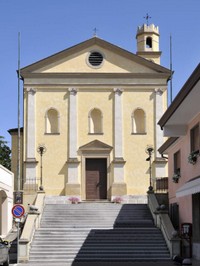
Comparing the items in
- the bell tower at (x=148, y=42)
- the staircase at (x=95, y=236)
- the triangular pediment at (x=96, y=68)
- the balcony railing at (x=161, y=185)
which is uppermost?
the bell tower at (x=148, y=42)

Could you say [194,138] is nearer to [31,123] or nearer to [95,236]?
[95,236]

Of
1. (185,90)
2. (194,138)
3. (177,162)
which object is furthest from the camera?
(177,162)

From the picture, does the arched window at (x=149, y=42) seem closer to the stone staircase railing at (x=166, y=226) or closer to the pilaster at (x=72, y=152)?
the pilaster at (x=72, y=152)

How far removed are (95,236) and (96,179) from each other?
1251cm

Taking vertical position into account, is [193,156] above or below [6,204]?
above

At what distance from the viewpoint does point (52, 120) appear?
39.5m

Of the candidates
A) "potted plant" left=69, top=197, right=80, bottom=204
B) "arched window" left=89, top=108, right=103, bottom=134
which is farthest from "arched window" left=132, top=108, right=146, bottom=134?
"potted plant" left=69, top=197, right=80, bottom=204

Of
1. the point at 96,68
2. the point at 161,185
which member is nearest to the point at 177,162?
the point at 161,185

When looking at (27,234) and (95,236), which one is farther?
(95,236)

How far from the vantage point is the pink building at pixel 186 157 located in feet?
67.0

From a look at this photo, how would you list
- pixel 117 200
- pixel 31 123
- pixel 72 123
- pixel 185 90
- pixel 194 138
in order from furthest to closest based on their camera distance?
pixel 72 123 → pixel 31 123 → pixel 117 200 → pixel 194 138 → pixel 185 90

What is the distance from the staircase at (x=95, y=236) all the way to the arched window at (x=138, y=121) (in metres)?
7.70

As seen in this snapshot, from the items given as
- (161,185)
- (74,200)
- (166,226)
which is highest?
(161,185)

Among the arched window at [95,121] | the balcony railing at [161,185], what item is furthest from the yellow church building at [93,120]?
the balcony railing at [161,185]
